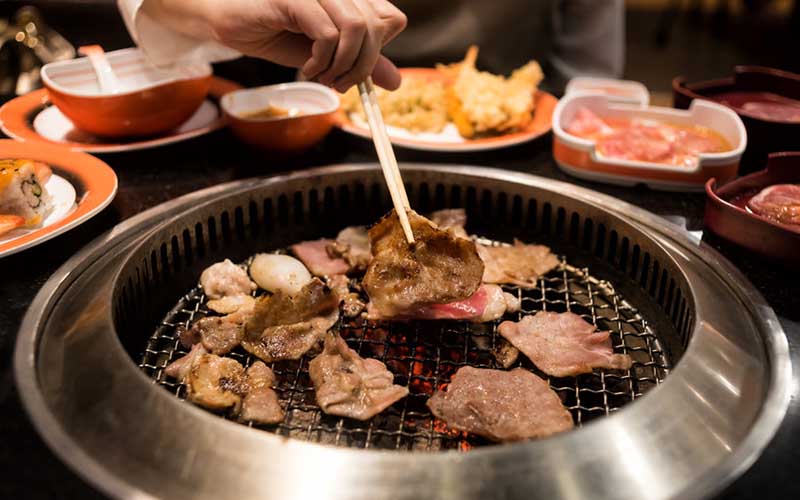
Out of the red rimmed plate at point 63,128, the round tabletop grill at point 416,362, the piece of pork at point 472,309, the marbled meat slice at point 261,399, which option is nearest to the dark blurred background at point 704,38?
the round tabletop grill at point 416,362

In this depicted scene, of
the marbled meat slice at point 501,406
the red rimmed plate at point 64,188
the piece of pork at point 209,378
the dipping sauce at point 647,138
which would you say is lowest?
the marbled meat slice at point 501,406

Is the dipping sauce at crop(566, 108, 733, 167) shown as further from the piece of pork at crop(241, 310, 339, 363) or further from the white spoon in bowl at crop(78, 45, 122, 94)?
the white spoon in bowl at crop(78, 45, 122, 94)

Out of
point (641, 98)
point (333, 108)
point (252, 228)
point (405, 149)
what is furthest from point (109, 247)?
point (641, 98)

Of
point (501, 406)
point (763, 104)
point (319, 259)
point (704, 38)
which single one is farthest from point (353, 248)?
point (704, 38)

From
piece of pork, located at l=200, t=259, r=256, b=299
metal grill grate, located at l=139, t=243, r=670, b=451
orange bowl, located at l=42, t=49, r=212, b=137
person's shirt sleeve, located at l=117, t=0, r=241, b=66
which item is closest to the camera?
metal grill grate, located at l=139, t=243, r=670, b=451

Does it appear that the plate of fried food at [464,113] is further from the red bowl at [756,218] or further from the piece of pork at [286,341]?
the piece of pork at [286,341]

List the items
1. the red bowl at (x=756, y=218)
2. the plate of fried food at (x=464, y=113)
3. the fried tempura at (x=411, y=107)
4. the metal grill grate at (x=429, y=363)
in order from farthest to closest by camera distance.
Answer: the fried tempura at (x=411, y=107) < the plate of fried food at (x=464, y=113) < the red bowl at (x=756, y=218) < the metal grill grate at (x=429, y=363)

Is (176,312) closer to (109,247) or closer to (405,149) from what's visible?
(109,247)

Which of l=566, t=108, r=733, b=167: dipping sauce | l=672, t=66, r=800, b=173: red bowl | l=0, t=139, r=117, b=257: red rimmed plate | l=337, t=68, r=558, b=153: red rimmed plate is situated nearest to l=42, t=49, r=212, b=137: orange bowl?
l=0, t=139, r=117, b=257: red rimmed plate
